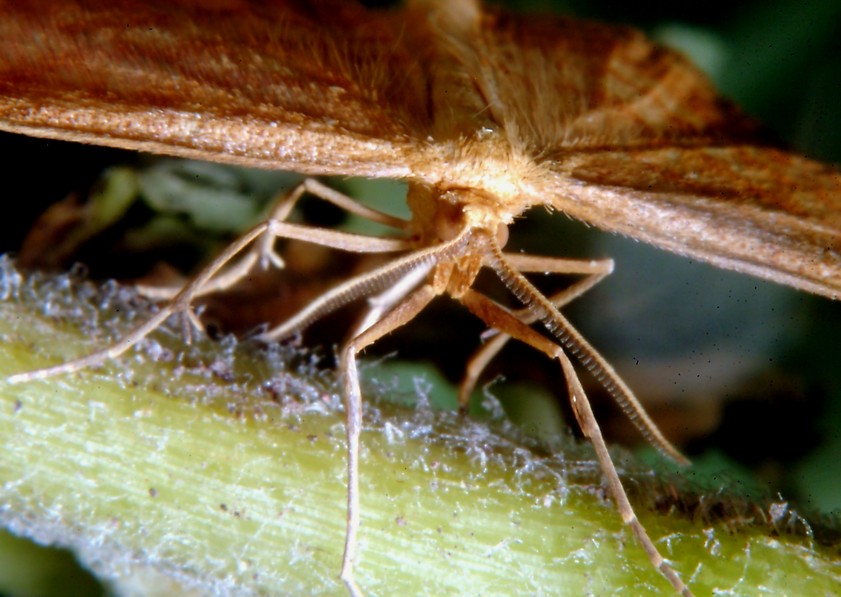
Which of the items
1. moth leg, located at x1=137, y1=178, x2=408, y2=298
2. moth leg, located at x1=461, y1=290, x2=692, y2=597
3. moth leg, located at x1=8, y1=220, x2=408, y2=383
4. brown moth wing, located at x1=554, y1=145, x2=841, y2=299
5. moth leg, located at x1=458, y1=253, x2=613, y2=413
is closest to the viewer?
moth leg, located at x1=461, y1=290, x2=692, y2=597

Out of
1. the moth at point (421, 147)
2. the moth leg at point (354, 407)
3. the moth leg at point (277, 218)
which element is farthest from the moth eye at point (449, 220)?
the moth leg at point (277, 218)

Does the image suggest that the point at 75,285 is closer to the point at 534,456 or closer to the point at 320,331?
the point at 320,331

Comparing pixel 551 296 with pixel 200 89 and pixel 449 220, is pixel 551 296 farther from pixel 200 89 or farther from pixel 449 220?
pixel 200 89

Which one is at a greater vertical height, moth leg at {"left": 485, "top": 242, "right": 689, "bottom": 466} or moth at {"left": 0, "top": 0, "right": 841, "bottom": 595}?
moth at {"left": 0, "top": 0, "right": 841, "bottom": 595}

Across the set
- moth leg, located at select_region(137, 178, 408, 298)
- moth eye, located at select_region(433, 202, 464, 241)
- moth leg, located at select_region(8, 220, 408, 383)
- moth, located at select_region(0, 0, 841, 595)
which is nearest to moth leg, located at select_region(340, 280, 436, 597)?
moth, located at select_region(0, 0, 841, 595)

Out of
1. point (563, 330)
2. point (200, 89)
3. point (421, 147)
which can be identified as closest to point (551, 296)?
point (563, 330)

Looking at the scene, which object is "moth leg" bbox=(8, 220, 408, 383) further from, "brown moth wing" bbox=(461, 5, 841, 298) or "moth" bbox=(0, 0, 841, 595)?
"brown moth wing" bbox=(461, 5, 841, 298)

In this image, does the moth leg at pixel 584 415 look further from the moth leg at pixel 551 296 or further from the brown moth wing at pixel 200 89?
the brown moth wing at pixel 200 89
